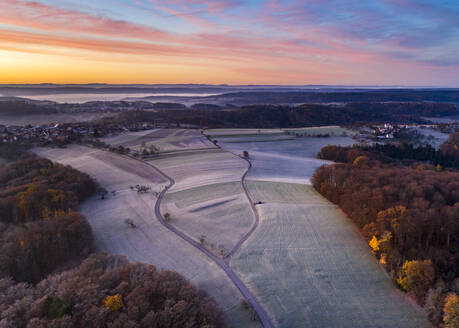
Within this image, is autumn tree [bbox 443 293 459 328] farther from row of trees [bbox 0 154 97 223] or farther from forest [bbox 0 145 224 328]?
row of trees [bbox 0 154 97 223]

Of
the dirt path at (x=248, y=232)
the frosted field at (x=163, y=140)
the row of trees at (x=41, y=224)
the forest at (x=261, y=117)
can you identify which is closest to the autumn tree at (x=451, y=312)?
the dirt path at (x=248, y=232)

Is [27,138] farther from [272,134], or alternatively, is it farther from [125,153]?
[272,134]

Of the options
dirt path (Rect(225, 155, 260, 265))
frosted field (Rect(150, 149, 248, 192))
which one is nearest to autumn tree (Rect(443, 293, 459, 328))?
dirt path (Rect(225, 155, 260, 265))

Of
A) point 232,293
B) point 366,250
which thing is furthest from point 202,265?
point 366,250

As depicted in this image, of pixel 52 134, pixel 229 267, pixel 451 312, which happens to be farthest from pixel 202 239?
pixel 52 134

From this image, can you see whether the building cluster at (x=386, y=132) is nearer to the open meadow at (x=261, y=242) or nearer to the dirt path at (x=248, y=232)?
the open meadow at (x=261, y=242)

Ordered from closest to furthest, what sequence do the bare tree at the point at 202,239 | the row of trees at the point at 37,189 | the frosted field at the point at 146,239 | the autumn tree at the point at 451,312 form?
the autumn tree at the point at 451,312 → the frosted field at the point at 146,239 → the bare tree at the point at 202,239 → the row of trees at the point at 37,189

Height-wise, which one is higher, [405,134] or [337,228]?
[405,134]

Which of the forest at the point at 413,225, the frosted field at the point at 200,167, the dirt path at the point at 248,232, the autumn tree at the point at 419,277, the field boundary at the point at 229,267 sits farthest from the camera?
Result: the frosted field at the point at 200,167
